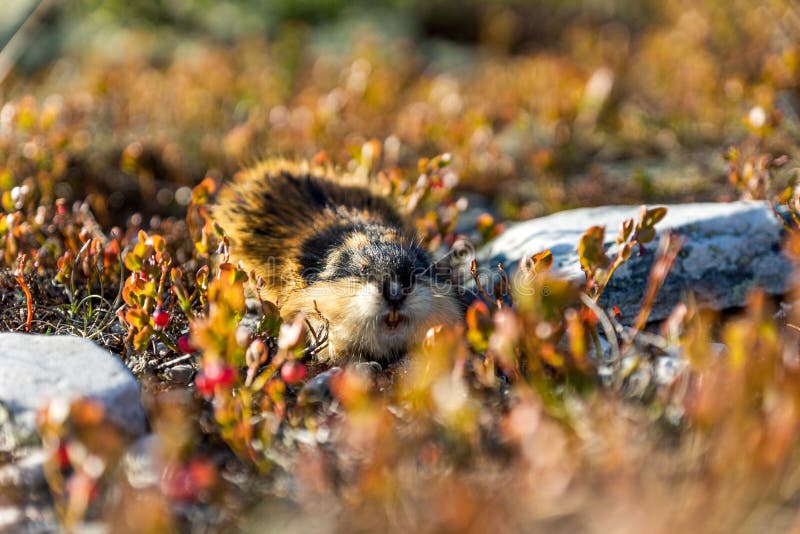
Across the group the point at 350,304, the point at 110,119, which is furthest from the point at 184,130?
the point at 350,304

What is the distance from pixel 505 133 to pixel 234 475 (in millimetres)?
6124

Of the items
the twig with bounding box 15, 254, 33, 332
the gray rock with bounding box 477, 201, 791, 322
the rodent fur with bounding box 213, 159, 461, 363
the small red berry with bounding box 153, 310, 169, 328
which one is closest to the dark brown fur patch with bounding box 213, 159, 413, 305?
the rodent fur with bounding box 213, 159, 461, 363

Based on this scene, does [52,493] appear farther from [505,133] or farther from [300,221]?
[505,133]

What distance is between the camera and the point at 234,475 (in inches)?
114

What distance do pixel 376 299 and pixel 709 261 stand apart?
2082 mm

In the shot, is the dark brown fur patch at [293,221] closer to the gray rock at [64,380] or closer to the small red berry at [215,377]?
the gray rock at [64,380]

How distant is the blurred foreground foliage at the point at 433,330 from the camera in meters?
2.41

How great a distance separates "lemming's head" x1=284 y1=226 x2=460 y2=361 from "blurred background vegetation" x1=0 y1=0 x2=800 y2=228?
1731 mm

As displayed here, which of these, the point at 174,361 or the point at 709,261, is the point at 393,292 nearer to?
the point at 174,361

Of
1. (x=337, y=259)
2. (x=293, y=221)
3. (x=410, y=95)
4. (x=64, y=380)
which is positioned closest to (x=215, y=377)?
(x=64, y=380)

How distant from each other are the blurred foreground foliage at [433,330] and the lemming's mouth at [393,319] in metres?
0.26

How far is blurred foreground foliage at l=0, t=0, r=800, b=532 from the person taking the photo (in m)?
2.41

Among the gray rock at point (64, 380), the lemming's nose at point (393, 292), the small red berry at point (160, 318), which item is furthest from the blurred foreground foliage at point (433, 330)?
the lemming's nose at point (393, 292)

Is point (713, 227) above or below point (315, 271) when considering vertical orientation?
above
